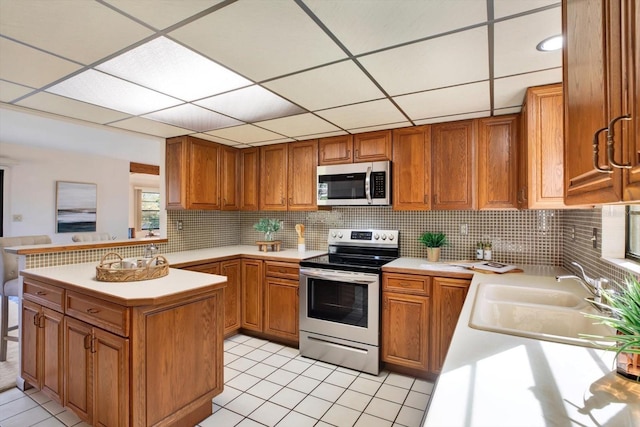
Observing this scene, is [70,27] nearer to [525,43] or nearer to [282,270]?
[525,43]

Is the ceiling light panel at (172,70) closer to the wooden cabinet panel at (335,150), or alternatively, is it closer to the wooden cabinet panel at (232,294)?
the wooden cabinet panel at (335,150)

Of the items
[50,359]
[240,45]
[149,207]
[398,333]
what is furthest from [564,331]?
[149,207]

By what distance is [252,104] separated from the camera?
236 cm

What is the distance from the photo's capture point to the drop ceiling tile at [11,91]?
2018 millimetres

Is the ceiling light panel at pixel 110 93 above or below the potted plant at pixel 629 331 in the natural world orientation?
above

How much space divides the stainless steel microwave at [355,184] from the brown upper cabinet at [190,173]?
1.26 m

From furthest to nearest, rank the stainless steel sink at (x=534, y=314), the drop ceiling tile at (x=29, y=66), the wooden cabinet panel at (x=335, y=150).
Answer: the wooden cabinet panel at (x=335, y=150), the drop ceiling tile at (x=29, y=66), the stainless steel sink at (x=534, y=314)

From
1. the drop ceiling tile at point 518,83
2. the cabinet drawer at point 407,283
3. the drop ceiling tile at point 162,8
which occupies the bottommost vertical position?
the cabinet drawer at point 407,283

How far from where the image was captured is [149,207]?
7.36 meters

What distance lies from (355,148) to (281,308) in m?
1.78

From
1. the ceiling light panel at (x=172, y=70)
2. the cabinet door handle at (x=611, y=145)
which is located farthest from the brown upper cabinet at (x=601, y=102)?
the ceiling light panel at (x=172, y=70)

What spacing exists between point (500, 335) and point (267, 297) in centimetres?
247

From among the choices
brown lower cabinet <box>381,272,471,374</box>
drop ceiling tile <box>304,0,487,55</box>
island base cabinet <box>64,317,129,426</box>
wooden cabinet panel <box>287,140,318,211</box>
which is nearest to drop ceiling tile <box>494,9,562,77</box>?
drop ceiling tile <box>304,0,487,55</box>

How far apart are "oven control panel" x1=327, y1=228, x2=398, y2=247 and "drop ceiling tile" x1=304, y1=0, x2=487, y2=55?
210cm
